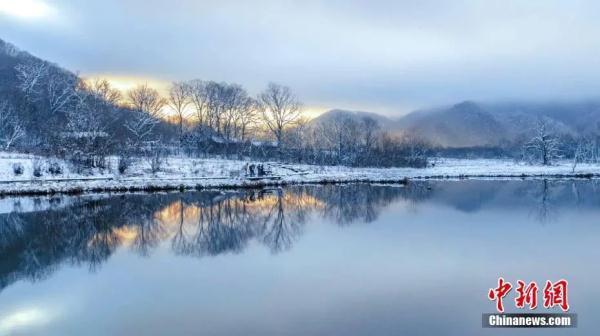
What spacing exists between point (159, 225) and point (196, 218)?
1.86 metres

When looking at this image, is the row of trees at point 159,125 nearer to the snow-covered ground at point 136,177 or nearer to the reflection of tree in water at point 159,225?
the snow-covered ground at point 136,177

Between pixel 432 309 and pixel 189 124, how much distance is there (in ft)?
244

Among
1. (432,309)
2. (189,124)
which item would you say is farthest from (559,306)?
(189,124)

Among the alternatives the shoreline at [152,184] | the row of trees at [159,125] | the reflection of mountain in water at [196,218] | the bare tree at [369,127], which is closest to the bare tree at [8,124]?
the row of trees at [159,125]

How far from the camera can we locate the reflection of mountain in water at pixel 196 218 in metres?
12.3

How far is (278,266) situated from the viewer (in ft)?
35.2

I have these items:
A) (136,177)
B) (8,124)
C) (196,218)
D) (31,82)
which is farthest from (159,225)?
(31,82)

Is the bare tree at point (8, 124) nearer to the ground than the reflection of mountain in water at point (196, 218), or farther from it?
farther from it

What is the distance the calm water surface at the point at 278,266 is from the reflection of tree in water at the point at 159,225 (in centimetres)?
7

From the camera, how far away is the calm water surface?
735 cm

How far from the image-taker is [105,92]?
67812mm

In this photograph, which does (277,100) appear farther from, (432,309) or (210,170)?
(432,309)

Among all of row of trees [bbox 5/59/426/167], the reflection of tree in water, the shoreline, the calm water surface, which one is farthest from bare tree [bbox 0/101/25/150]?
the reflection of tree in water

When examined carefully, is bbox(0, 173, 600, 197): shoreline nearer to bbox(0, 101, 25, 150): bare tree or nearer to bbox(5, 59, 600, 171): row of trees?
bbox(5, 59, 600, 171): row of trees
